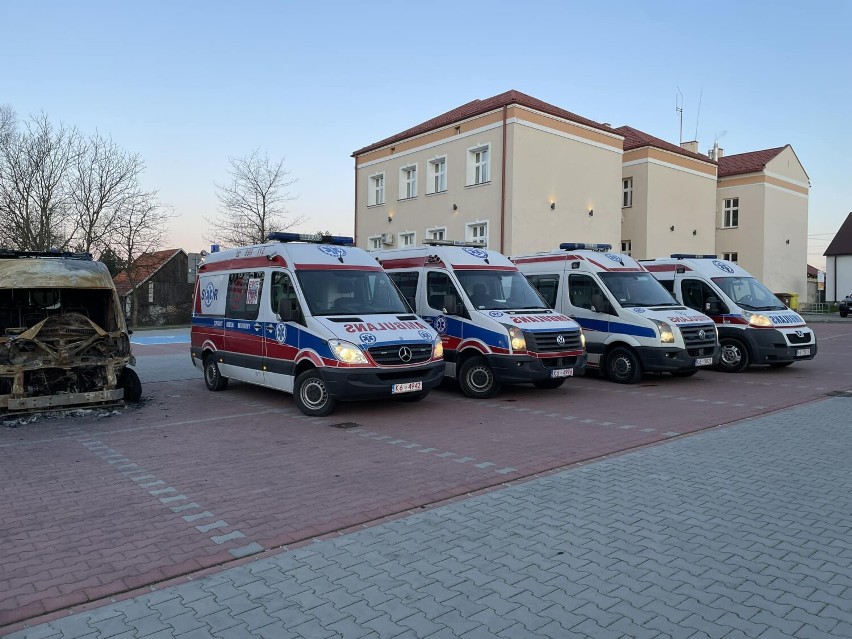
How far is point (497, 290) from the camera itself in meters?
12.0

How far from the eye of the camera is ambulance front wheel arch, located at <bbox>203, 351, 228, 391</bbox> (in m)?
12.2

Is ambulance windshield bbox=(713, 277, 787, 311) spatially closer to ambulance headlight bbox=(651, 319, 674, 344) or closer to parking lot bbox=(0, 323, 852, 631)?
parking lot bbox=(0, 323, 852, 631)

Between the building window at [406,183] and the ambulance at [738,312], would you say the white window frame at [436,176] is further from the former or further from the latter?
the ambulance at [738,312]

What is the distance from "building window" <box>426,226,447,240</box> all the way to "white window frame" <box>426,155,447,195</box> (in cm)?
161

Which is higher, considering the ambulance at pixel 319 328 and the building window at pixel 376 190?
the building window at pixel 376 190

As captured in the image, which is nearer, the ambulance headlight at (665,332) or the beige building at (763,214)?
the ambulance headlight at (665,332)

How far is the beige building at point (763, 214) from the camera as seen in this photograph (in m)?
38.1

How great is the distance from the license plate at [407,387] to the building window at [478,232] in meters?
17.7

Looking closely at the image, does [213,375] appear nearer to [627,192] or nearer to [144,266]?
[627,192]

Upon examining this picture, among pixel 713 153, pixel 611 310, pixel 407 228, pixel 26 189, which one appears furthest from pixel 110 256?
pixel 713 153

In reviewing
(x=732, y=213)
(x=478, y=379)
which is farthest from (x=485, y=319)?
(x=732, y=213)

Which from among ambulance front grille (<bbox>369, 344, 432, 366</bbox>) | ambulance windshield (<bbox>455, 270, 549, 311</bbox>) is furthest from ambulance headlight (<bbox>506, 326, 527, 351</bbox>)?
ambulance front grille (<bbox>369, 344, 432, 366</bbox>)

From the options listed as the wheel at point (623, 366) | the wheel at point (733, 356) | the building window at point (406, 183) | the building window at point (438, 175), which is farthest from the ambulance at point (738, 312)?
the building window at point (406, 183)

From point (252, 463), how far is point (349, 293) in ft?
12.3
